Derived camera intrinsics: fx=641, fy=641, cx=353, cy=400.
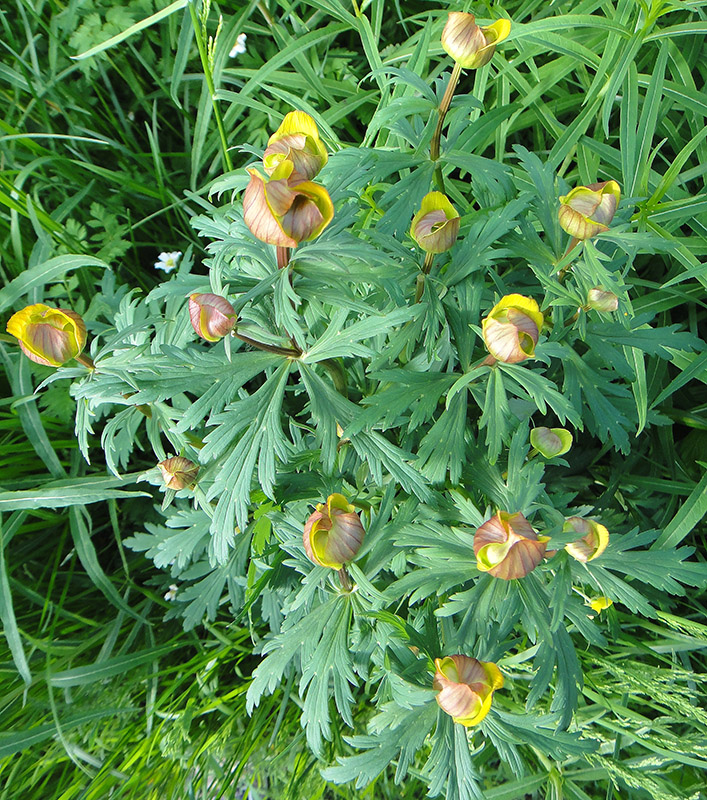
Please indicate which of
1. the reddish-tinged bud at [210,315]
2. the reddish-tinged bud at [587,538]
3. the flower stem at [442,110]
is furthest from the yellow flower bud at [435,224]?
the reddish-tinged bud at [587,538]

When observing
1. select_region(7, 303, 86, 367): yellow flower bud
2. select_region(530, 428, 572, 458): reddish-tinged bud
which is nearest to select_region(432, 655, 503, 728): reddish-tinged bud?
select_region(530, 428, 572, 458): reddish-tinged bud

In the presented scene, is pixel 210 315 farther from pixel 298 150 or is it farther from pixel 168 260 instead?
pixel 168 260

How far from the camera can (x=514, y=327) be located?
0.60m

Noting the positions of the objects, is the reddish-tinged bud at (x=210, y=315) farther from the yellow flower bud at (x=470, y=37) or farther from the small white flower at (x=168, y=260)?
the small white flower at (x=168, y=260)

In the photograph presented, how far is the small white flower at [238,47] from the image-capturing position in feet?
4.21

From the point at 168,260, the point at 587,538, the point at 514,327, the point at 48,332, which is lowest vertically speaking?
the point at 587,538

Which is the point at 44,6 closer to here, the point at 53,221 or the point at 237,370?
the point at 53,221

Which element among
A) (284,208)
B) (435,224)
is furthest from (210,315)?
(435,224)

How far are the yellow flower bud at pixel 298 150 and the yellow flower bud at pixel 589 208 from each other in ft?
0.87

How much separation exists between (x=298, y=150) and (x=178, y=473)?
429 millimetres

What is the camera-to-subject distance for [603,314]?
77cm

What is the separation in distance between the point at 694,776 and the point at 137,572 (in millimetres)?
1131

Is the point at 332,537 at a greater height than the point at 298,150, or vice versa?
the point at 298,150

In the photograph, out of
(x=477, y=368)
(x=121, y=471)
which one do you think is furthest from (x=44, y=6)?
(x=477, y=368)
